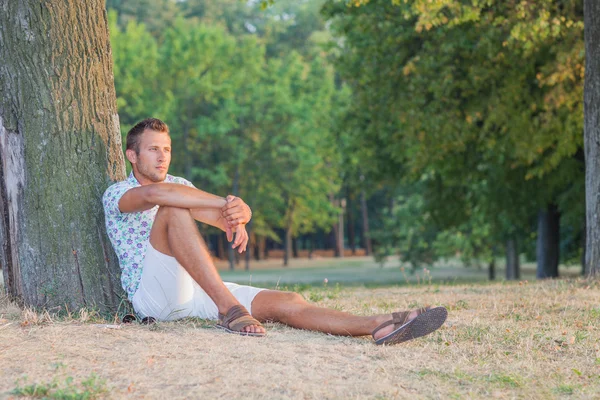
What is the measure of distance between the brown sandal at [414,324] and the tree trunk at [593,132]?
5.95 m

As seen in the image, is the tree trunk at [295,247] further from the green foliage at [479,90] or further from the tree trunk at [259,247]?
the green foliage at [479,90]

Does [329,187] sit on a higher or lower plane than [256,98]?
lower

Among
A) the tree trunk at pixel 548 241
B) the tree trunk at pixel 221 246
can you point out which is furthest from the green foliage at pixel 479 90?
the tree trunk at pixel 221 246

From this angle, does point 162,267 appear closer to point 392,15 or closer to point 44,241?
point 44,241

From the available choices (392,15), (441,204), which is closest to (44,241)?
(392,15)

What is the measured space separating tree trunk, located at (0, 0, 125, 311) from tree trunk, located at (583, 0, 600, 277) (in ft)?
22.6

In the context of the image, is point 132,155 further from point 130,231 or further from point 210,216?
point 210,216

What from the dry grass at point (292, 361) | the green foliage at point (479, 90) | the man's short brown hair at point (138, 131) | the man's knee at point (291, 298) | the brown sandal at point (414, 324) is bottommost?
the dry grass at point (292, 361)

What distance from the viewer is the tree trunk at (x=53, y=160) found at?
650 cm

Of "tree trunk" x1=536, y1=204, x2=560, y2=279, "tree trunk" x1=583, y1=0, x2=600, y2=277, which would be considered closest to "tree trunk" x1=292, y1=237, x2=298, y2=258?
"tree trunk" x1=536, y1=204, x2=560, y2=279

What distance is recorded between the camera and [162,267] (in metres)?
6.05

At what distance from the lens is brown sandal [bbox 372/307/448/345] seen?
5496mm

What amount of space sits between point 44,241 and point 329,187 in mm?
40373

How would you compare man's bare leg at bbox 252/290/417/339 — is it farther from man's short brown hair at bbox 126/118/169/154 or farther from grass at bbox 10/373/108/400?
grass at bbox 10/373/108/400
